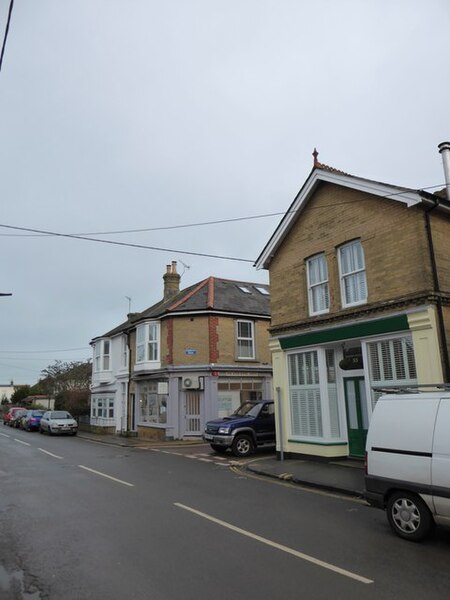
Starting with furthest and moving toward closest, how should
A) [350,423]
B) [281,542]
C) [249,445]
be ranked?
[249,445], [350,423], [281,542]

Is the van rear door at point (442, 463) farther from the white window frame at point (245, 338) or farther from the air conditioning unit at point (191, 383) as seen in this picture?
the white window frame at point (245, 338)

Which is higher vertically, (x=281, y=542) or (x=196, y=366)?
(x=196, y=366)

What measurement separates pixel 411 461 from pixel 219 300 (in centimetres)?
1946

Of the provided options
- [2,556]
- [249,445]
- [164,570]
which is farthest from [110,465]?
[164,570]

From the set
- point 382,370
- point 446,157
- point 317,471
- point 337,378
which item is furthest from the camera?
point 337,378

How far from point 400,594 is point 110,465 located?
1113 cm

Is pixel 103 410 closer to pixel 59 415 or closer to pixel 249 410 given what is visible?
pixel 59 415

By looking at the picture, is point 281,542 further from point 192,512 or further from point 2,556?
point 2,556

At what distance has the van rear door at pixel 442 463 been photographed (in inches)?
239

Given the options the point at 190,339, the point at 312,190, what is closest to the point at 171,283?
the point at 190,339

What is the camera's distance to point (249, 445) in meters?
16.6

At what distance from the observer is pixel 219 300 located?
1011 inches

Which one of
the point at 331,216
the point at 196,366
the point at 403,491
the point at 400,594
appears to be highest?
the point at 331,216

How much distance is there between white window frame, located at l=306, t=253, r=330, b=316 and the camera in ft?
46.4
